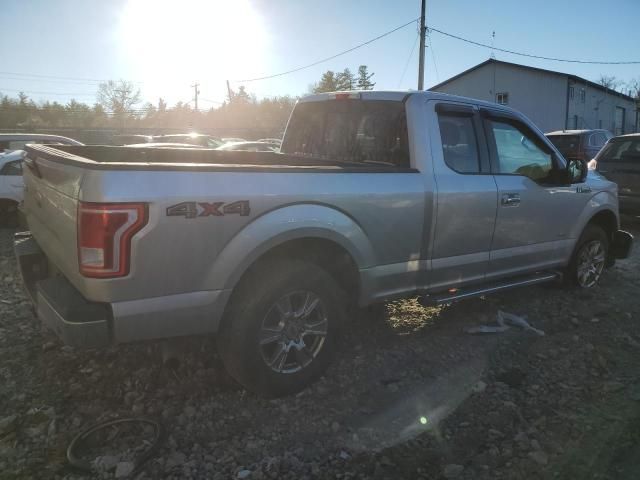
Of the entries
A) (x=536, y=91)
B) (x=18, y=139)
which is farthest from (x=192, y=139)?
(x=536, y=91)

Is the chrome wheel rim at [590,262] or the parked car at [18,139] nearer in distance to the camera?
the chrome wheel rim at [590,262]

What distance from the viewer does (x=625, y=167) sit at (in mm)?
8922

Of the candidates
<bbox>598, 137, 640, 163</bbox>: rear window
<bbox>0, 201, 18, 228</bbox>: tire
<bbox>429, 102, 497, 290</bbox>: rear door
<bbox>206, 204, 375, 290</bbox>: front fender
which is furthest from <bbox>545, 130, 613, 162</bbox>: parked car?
<bbox>0, 201, 18, 228</bbox>: tire

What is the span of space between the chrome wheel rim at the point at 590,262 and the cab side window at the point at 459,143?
6.81ft

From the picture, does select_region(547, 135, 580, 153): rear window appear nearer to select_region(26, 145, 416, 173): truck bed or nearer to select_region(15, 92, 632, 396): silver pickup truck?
select_region(15, 92, 632, 396): silver pickup truck

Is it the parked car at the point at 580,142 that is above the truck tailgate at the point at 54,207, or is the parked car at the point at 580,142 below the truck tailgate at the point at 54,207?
above

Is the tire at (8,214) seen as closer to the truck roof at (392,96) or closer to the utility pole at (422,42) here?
the truck roof at (392,96)

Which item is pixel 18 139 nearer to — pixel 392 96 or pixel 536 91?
pixel 392 96

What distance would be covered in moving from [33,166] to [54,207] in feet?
2.02

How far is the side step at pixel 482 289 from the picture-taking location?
3.92 m

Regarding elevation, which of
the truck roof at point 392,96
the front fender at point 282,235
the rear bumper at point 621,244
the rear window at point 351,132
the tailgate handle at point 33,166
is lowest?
the rear bumper at point 621,244

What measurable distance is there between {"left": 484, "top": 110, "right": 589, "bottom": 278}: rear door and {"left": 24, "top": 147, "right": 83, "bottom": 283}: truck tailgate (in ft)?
10.4

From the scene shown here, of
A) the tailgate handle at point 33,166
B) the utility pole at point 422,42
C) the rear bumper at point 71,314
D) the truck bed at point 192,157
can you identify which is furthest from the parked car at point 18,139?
the utility pole at point 422,42

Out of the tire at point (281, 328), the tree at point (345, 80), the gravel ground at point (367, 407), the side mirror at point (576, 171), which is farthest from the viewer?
the tree at point (345, 80)
